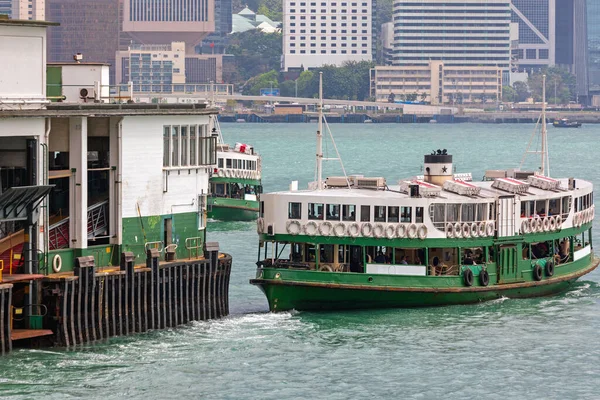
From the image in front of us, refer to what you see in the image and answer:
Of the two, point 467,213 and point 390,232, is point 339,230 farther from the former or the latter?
point 467,213

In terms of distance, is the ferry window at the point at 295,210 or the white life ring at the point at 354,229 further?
the ferry window at the point at 295,210

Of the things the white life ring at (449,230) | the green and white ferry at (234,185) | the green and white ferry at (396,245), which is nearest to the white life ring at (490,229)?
the green and white ferry at (396,245)

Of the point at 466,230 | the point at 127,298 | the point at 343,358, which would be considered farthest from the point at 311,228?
the point at 127,298

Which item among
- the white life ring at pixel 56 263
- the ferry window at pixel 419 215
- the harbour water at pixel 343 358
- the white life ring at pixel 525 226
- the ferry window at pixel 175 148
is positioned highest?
the ferry window at pixel 175 148

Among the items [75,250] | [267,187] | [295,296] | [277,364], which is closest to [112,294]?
[75,250]

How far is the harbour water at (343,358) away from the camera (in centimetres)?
4311

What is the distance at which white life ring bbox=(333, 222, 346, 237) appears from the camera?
53.5 m

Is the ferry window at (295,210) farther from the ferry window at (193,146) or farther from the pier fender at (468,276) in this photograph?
the pier fender at (468,276)

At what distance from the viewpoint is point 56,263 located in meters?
46.1

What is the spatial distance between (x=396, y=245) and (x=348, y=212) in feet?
5.94

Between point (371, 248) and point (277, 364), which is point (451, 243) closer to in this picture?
point (371, 248)

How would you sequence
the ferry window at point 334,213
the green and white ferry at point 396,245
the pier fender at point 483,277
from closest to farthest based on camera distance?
the green and white ferry at point 396,245
the ferry window at point 334,213
the pier fender at point 483,277

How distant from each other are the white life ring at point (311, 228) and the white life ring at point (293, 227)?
258mm

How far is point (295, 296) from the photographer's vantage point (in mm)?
53219
